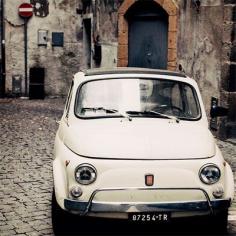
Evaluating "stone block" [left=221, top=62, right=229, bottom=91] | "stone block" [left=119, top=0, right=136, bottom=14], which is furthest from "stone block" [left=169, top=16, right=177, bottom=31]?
"stone block" [left=221, top=62, right=229, bottom=91]

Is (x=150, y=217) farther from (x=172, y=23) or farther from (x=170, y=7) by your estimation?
(x=170, y=7)

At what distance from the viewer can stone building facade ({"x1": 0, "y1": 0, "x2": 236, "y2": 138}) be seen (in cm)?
1093

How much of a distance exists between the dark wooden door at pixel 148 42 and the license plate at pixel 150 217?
29.5 feet

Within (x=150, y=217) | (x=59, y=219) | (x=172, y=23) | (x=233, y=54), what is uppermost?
(x=172, y=23)

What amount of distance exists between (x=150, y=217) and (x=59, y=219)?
86 cm

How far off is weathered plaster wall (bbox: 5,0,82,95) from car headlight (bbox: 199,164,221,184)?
13561mm

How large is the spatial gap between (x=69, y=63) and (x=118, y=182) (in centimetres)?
1367

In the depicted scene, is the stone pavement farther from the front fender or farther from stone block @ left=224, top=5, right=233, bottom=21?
stone block @ left=224, top=5, right=233, bottom=21

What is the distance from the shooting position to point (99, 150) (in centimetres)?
501

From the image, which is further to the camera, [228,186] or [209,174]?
[228,186]

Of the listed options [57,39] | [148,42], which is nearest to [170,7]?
[148,42]

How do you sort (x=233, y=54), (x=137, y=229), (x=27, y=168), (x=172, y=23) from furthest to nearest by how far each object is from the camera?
(x=172, y=23)
(x=233, y=54)
(x=27, y=168)
(x=137, y=229)

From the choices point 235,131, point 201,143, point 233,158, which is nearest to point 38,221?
point 201,143

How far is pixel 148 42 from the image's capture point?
46.3 ft
